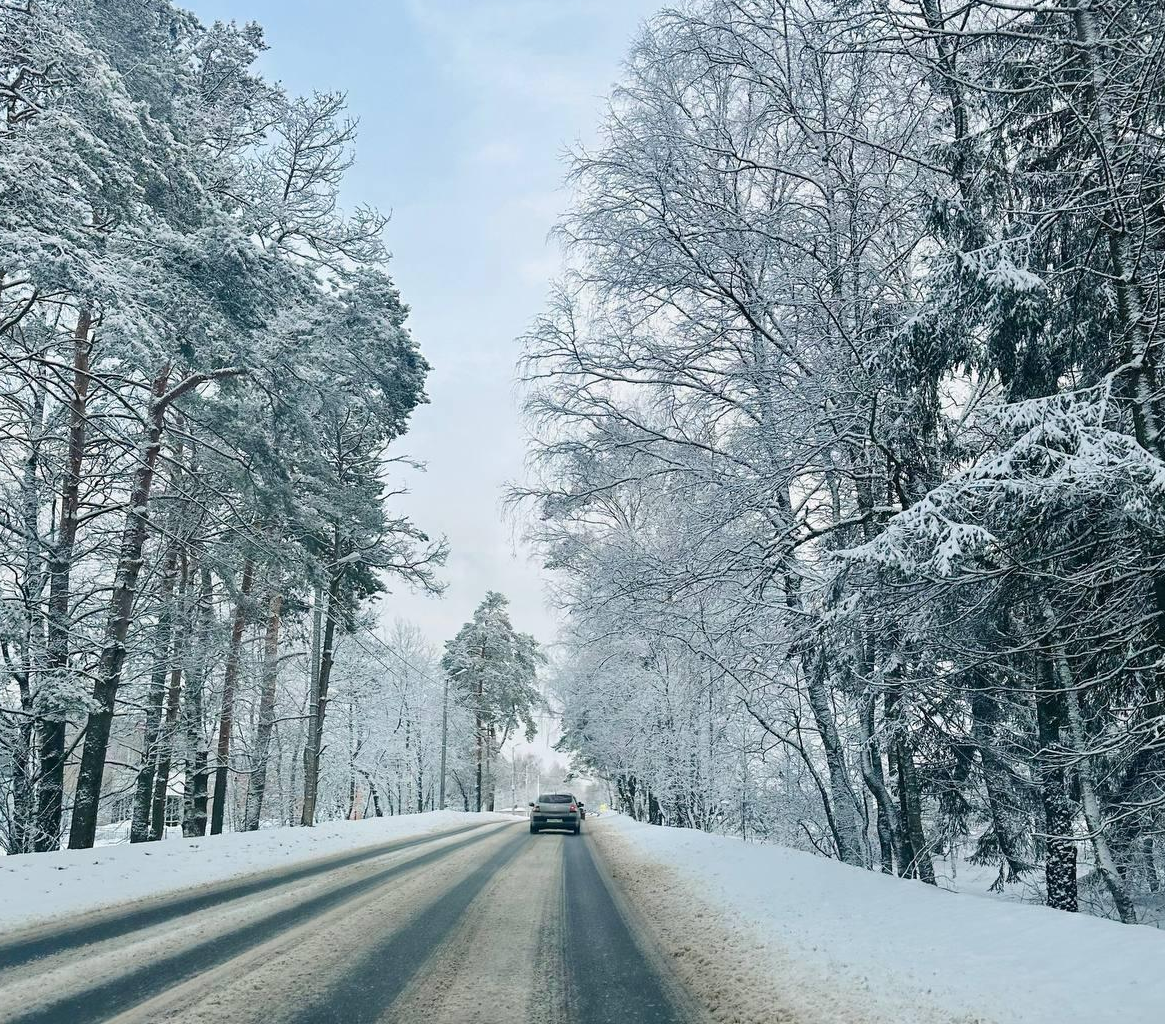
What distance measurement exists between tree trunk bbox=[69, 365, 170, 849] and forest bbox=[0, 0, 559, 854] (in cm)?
6

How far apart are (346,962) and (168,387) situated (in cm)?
1308

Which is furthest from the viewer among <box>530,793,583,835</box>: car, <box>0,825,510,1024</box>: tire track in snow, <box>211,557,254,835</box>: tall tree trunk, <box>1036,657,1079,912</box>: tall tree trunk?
<box>530,793,583,835</box>: car

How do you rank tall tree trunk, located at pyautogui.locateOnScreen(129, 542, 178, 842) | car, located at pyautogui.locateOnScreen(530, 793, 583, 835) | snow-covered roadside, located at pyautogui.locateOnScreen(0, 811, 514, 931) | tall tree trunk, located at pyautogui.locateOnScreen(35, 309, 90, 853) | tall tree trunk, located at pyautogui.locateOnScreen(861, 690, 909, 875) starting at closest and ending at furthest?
1. snow-covered roadside, located at pyautogui.locateOnScreen(0, 811, 514, 931)
2. tall tree trunk, located at pyautogui.locateOnScreen(861, 690, 909, 875)
3. tall tree trunk, located at pyautogui.locateOnScreen(35, 309, 90, 853)
4. tall tree trunk, located at pyautogui.locateOnScreen(129, 542, 178, 842)
5. car, located at pyautogui.locateOnScreen(530, 793, 583, 835)

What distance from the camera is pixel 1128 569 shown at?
19.4 feet

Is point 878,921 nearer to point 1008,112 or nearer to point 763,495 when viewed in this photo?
point 763,495

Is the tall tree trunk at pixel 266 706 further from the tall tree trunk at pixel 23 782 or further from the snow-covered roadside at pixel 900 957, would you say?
the snow-covered roadside at pixel 900 957

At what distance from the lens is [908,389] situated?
6879 mm

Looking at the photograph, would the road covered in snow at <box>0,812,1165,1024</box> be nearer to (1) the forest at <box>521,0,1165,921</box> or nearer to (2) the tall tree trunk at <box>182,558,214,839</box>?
(1) the forest at <box>521,0,1165,921</box>

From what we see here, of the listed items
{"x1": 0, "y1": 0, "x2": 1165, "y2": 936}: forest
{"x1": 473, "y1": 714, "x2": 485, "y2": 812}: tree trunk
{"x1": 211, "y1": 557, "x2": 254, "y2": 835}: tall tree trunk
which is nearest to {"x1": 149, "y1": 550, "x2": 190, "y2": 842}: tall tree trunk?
{"x1": 211, "y1": 557, "x2": 254, "y2": 835}: tall tree trunk

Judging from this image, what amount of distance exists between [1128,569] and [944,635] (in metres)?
1.63

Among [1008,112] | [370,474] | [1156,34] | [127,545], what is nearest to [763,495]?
[1008,112]

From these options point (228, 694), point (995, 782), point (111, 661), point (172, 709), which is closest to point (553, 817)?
point (228, 694)

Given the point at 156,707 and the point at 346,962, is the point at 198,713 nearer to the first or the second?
the point at 156,707

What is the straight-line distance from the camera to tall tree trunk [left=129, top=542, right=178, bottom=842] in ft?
52.7
